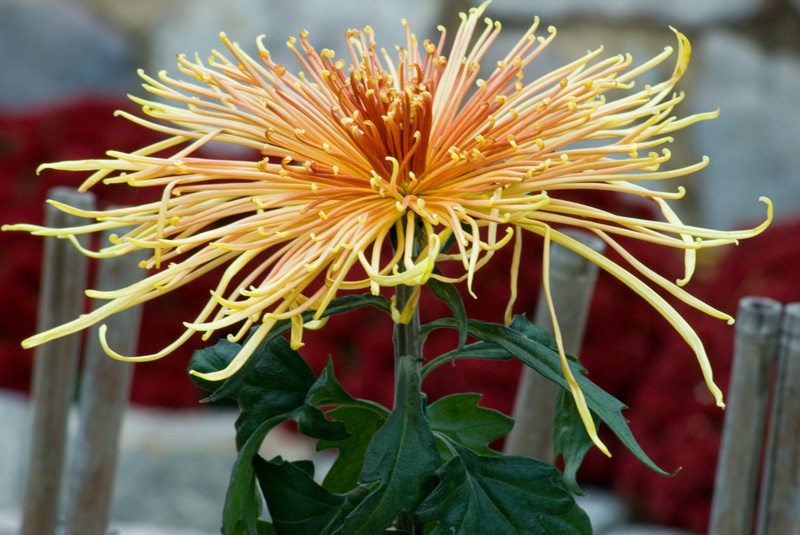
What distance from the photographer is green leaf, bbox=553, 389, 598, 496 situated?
399mm

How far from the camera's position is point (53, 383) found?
76cm

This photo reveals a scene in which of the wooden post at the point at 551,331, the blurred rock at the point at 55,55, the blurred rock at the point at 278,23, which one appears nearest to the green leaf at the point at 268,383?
the wooden post at the point at 551,331

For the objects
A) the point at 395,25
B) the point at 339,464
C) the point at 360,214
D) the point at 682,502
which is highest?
the point at 395,25

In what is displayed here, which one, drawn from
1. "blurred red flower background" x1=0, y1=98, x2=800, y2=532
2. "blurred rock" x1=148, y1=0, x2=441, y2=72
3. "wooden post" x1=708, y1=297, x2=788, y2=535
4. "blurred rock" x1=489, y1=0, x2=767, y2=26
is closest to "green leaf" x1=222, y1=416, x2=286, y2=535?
"wooden post" x1=708, y1=297, x2=788, y2=535

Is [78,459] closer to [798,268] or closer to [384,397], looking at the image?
[384,397]

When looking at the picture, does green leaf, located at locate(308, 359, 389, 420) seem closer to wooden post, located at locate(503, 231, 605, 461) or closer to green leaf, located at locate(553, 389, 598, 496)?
green leaf, located at locate(553, 389, 598, 496)

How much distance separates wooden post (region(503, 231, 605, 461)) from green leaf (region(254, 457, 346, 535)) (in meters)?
0.25

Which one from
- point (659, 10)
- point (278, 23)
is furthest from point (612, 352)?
point (278, 23)

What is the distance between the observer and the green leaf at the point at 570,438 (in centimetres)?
40

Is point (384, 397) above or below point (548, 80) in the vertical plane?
below

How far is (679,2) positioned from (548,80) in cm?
183

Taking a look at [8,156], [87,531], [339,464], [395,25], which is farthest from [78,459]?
[395,25]

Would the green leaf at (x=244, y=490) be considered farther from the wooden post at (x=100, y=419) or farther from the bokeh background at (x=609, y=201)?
the bokeh background at (x=609, y=201)

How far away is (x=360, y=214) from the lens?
1.24ft
